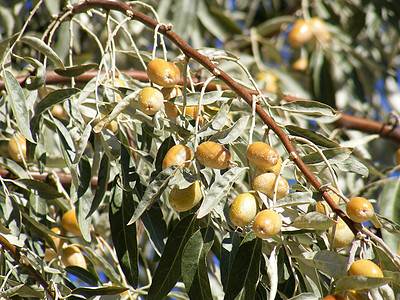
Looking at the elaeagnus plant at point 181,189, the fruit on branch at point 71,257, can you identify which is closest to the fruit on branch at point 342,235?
the elaeagnus plant at point 181,189

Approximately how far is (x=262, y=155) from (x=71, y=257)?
2.12 feet

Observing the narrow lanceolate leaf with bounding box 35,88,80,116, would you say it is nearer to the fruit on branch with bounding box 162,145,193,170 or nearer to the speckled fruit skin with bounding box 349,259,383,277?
the fruit on branch with bounding box 162,145,193,170

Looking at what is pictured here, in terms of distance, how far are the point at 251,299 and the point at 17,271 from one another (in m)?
0.48

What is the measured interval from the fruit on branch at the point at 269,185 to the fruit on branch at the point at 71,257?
606 mm

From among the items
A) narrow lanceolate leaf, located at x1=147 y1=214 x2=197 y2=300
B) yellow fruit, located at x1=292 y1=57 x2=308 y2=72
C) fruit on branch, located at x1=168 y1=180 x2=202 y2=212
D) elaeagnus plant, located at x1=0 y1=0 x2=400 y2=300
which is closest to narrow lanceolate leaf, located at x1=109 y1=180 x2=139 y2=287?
elaeagnus plant, located at x1=0 y1=0 x2=400 y2=300

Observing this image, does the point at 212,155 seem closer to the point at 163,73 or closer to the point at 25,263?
the point at 163,73

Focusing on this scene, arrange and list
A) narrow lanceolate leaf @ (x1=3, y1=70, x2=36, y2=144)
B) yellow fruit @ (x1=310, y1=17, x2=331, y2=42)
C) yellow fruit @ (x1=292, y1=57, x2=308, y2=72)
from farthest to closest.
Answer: yellow fruit @ (x1=292, y1=57, x2=308, y2=72) → yellow fruit @ (x1=310, y1=17, x2=331, y2=42) → narrow lanceolate leaf @ (x1=3, y1=70, x2=36, y2=144)

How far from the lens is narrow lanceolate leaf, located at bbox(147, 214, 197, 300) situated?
2.89 ft

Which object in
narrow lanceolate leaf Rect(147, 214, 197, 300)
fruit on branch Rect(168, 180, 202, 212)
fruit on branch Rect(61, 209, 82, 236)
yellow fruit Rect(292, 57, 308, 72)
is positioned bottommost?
yellow fruit Rect(292, 57, 308, 72)

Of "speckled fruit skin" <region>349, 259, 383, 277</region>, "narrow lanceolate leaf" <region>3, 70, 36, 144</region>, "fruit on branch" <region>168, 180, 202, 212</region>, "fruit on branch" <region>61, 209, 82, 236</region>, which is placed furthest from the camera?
"fruit on branch" <region>61, 209, 82, 236</region>

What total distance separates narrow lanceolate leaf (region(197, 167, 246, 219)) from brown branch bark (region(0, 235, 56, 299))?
40 cm

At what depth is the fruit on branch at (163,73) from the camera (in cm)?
86

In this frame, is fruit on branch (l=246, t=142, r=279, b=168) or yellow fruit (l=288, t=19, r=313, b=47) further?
yellow fruit (l=288, t=19, r=313, b=47)

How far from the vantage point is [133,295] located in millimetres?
1134
